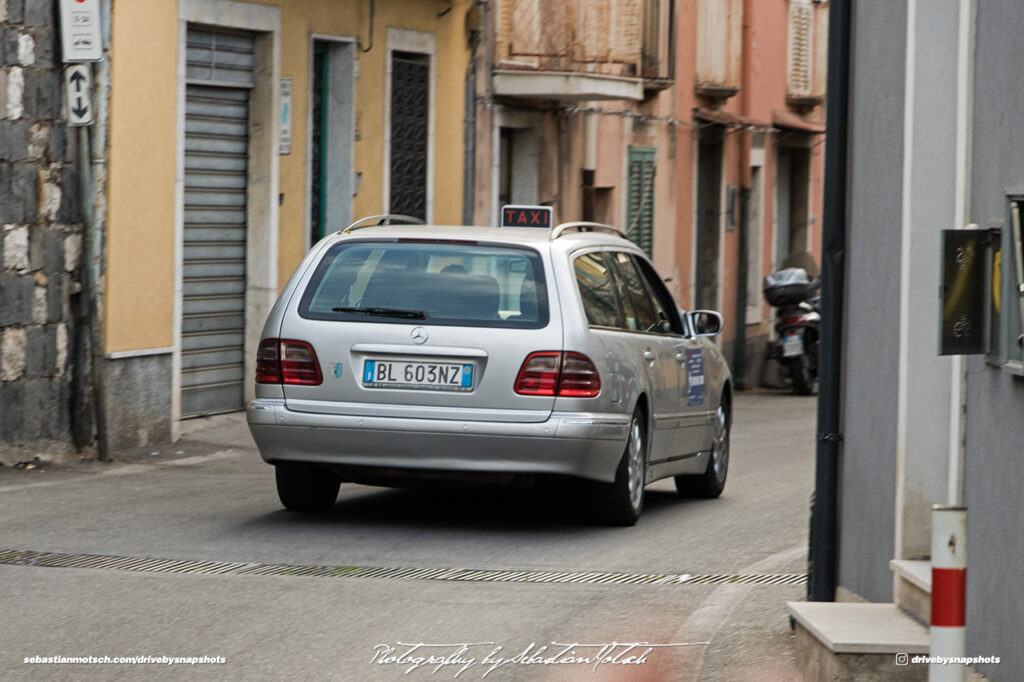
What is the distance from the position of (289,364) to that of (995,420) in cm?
506

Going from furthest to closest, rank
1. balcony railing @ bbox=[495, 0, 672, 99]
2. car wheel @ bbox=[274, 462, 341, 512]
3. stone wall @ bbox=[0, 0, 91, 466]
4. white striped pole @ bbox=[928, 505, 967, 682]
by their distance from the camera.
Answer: balcony railing @ bbox=[495, 0, 672, 99]
stone wall @ bbox=[0, 0, 91, 466]
car wheel @ bbox=[274, 462, 341, 512]
white striped pole @ bbox=[928, 505, 967, 682]

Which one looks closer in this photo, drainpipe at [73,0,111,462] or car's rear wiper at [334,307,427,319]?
car's rear wiper at [334,307,427,319]

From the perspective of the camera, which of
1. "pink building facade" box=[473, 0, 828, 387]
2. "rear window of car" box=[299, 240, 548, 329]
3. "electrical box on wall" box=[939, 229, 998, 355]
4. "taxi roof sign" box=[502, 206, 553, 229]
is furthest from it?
"pink building facade" box=[473, 0, 828, 387]

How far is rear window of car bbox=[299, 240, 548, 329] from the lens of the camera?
9938 mm

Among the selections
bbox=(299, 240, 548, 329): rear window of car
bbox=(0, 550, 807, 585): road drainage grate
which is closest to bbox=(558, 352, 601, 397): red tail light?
bbox=(299, 240, 548, 329): rear window of car

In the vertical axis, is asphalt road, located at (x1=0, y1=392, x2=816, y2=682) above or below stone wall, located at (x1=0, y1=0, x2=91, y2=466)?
below

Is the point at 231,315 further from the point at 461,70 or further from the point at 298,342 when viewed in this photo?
the point at 298,342

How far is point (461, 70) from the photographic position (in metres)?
21.3

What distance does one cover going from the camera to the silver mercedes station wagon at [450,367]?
977 cm

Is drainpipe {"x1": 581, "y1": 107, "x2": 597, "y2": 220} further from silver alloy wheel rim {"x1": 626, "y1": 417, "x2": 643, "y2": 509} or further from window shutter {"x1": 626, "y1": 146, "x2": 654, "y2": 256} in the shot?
silver alloy wheel rim {"x1": 626, "y1": 417, "x2": 643, "y2": 509}

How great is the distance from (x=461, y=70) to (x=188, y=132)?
565 cm

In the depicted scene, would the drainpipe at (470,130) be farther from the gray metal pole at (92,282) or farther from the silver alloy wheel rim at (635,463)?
the silver alloy wheel rim at (635,463)

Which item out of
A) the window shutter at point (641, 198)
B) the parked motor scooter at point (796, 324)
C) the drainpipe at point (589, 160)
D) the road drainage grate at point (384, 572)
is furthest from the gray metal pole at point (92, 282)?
the parked motor scooter at point (796, 324)

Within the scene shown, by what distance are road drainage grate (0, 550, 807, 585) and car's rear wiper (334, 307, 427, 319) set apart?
1.53 meters
